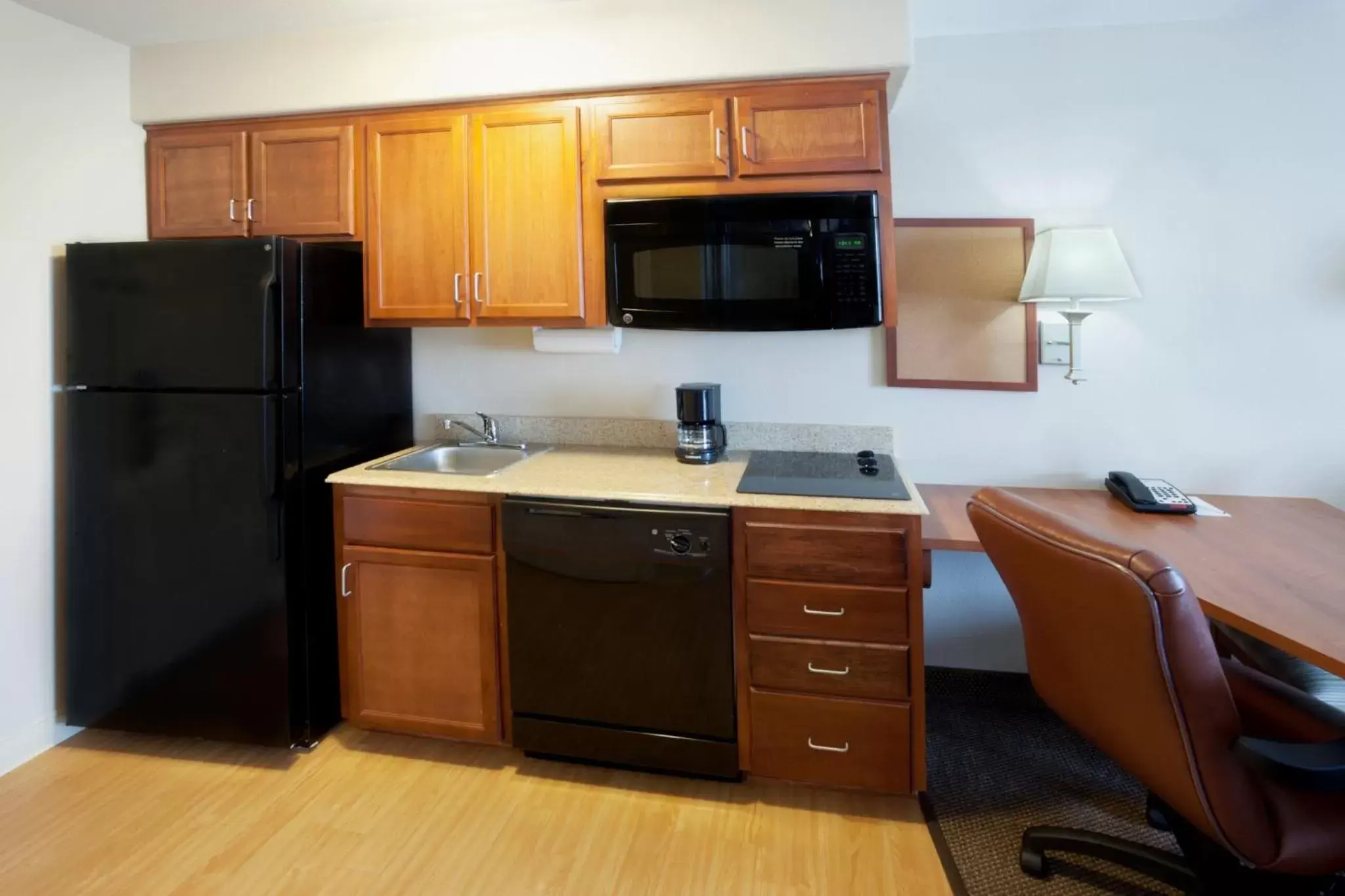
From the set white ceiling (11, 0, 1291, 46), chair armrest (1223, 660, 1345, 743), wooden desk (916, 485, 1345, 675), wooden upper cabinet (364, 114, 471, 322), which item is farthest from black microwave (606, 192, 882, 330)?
chair armrest (1223, 660, 1345, 743)

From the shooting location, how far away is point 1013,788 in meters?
1.86

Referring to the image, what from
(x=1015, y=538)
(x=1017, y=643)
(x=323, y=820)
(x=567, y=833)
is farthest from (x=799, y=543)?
(x=323, y=820)

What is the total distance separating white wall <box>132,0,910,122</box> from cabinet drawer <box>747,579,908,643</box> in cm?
143

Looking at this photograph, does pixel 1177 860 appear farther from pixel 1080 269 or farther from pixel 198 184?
pixel 198 184

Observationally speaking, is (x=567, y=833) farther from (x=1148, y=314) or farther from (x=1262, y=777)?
(x=1148, y=314)

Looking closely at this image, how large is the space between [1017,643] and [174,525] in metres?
2.71

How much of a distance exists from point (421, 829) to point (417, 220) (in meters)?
1.76

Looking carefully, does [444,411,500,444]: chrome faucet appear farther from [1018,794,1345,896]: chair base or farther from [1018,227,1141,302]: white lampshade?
[1018,794,1345,896]: chair base

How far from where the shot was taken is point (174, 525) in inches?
78.7

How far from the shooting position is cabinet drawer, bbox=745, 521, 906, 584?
5.63 ft

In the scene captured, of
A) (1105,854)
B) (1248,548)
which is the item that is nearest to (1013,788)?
(1105,854)

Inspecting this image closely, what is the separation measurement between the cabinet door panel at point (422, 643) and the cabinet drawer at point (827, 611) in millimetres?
768

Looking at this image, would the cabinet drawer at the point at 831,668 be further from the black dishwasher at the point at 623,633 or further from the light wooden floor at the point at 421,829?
the light wooden floor at the point at 421,829

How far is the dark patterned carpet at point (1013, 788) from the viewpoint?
61.1 inches
